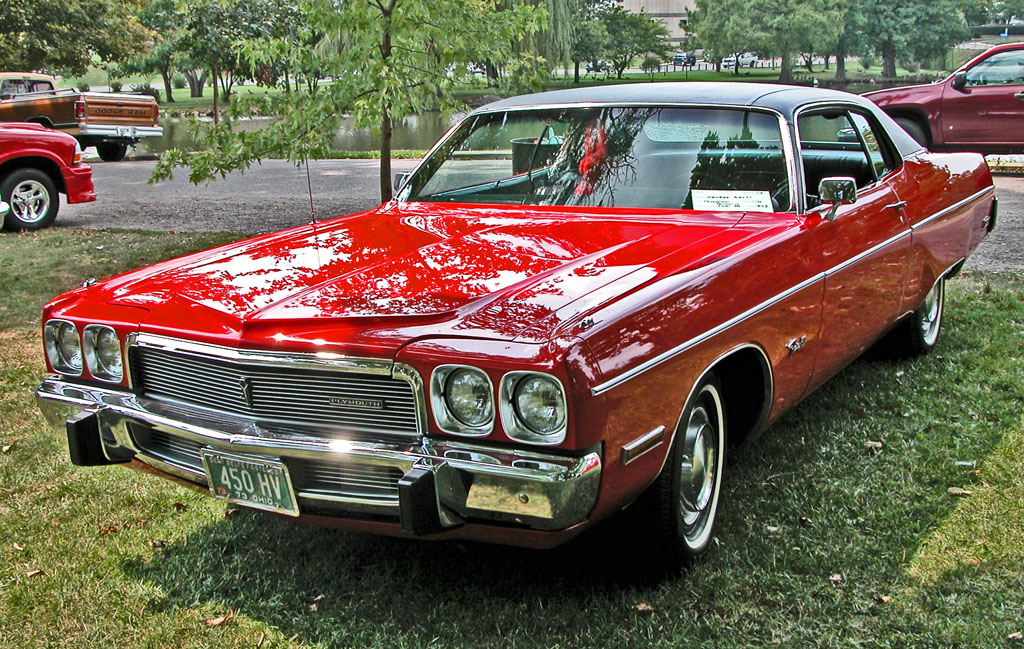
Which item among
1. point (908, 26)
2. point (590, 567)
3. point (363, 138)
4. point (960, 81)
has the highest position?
point (908, 26)

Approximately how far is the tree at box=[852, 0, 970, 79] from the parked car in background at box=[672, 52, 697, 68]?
101ft

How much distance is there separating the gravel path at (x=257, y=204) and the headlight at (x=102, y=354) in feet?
22.1

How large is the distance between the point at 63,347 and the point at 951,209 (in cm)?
438

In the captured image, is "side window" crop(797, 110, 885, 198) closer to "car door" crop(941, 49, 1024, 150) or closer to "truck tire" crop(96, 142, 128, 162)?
"car door" crop(941, 49, 1024, 150)

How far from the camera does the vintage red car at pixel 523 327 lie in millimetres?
2709

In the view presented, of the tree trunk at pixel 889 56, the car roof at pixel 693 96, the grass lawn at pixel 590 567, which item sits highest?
the tree trunk at pixel 889 56

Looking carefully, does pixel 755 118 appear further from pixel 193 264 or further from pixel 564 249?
pixel 193 264

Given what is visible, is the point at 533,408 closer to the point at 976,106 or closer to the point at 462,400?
the point at 462,400

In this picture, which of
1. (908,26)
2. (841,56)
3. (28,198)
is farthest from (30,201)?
(841,56)

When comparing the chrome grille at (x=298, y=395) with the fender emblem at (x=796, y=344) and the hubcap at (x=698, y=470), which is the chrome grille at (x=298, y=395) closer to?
the hubcap at (x=698, y=470)

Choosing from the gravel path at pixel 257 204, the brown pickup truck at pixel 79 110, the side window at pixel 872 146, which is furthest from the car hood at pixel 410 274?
the brown pickup truck at pixel 79 110

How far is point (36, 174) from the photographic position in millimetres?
11289

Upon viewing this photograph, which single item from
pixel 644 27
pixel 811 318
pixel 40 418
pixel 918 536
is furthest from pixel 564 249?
pixel 644 27

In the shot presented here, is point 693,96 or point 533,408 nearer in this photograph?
point 533,408
